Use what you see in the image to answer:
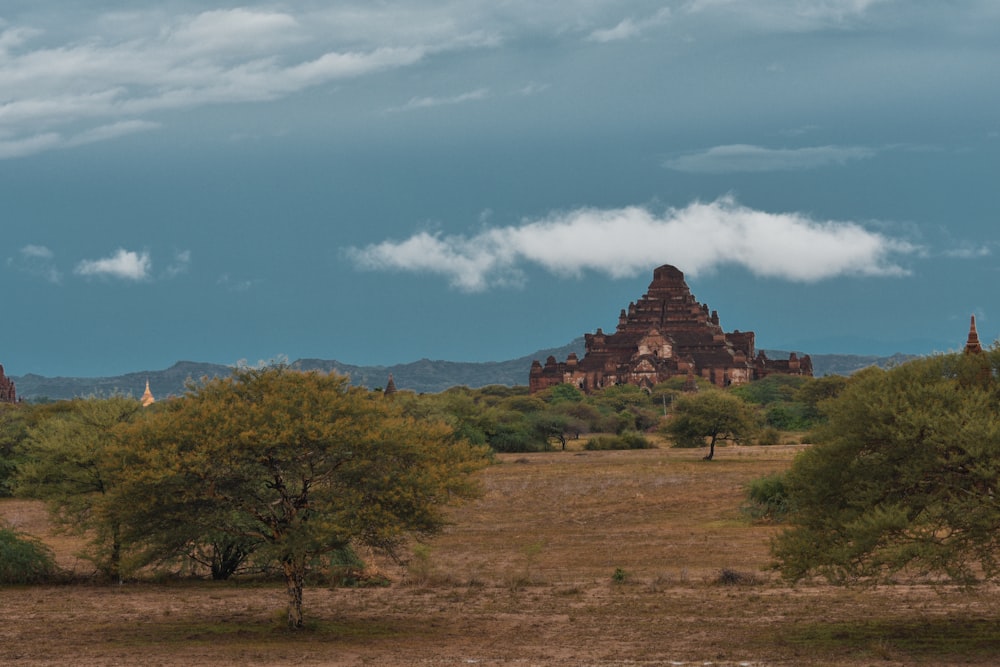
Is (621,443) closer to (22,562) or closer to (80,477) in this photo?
(80,477)

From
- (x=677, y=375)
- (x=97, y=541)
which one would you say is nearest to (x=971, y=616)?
(x=97, y=541)

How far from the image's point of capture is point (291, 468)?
30.7m

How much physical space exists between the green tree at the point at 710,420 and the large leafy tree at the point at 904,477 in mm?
57513

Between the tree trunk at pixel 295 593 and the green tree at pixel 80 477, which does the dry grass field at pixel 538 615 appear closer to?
the tree trunk at pixel 295 593

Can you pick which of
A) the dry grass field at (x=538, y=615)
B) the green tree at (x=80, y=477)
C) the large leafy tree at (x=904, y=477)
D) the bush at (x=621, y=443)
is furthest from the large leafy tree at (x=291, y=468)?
the bush at (x=621, y=443)

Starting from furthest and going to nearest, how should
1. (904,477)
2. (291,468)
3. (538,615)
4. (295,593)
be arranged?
(538,615), (295,593), (291,468), (904,477)

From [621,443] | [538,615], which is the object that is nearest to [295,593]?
[538,615]

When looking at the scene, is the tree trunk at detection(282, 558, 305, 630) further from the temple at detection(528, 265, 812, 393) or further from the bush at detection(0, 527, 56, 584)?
the temple at detection(528, 265, 812, 393)

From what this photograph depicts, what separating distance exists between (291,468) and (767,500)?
26.9 m

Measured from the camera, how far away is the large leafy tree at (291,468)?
29578 millimetres

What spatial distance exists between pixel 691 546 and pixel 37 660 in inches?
984

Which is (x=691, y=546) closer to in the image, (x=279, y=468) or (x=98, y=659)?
(x=279, y=468)

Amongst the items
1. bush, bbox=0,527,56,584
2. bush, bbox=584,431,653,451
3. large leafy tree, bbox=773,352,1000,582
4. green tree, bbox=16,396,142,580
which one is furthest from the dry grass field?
bush, bbox=584,431,653,451

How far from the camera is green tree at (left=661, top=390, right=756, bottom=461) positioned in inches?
3457
